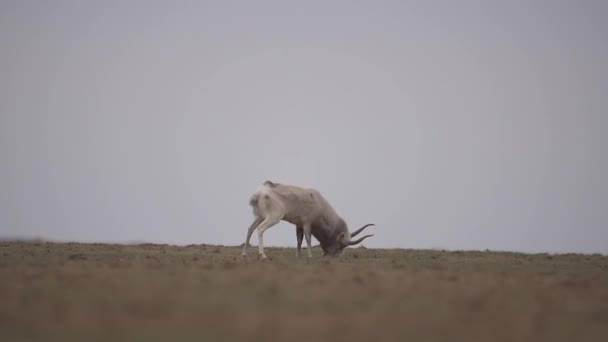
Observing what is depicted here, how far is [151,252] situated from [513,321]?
14.7 meters

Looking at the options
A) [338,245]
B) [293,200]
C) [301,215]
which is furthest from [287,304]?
[338,245]

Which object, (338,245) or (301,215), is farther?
(338,245)

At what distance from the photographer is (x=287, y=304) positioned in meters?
10.3

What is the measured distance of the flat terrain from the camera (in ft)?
27.5

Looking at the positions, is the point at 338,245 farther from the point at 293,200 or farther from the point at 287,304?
the point at 287,304

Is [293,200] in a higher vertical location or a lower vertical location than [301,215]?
higher

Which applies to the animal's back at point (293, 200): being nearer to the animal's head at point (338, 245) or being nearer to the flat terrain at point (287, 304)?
the animal's head at point (338, 245)

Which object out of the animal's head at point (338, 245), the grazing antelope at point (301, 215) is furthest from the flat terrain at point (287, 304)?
the animal's head at point (338, 245)

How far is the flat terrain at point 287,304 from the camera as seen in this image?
A: 8.38 metres

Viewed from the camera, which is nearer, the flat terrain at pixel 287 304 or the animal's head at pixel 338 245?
the flat terrain at pixel 287 304

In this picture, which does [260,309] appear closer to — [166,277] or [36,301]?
[36,301]

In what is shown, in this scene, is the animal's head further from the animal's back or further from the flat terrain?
the flat terrain

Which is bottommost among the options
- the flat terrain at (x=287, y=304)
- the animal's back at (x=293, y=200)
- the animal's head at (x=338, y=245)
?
the flat terrain at (x=287, y=304)

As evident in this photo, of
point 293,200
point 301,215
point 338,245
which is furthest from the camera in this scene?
point 338,245
